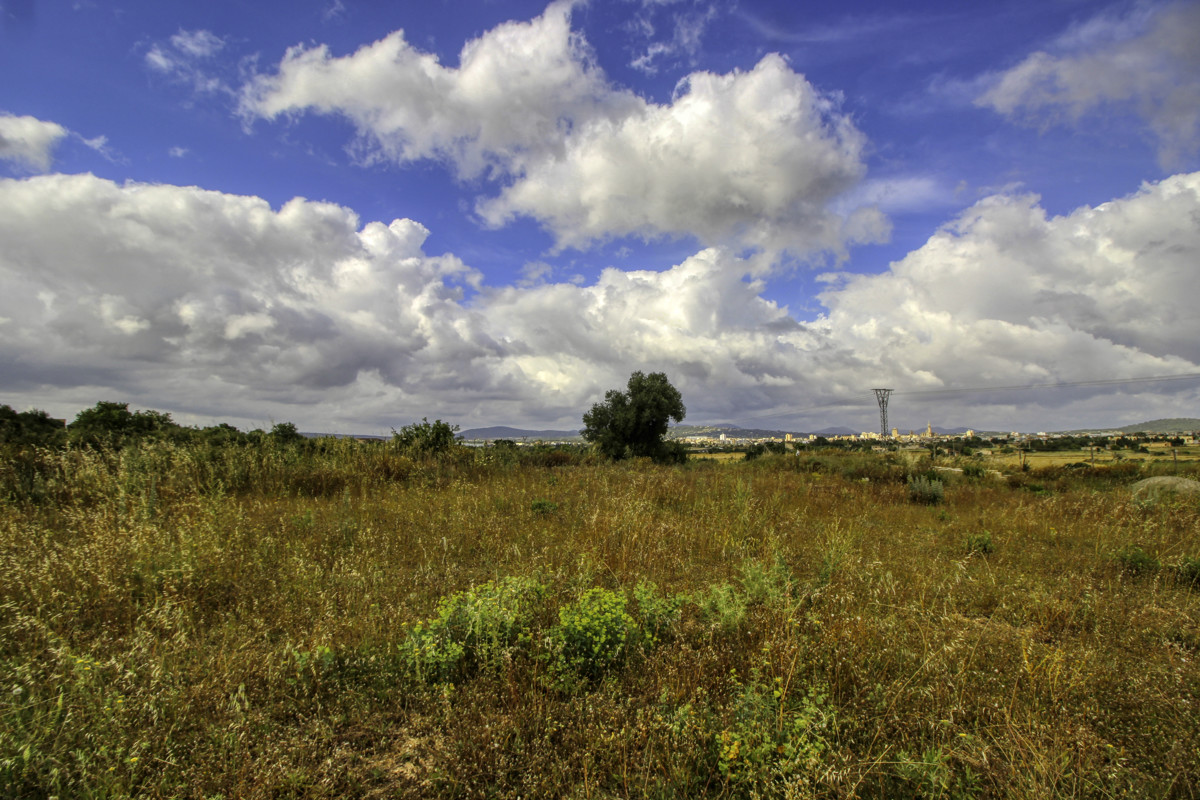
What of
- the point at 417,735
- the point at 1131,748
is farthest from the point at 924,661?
the point at 417,735

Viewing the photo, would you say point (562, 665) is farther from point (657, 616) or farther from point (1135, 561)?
point (1135, 561)

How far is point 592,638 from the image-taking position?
3.48 m

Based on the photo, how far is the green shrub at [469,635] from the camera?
10.7ft

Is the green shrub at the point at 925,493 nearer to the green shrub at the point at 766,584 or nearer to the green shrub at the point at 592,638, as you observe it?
the green shrub at the point at 766,584

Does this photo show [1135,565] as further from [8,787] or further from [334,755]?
[8,787]

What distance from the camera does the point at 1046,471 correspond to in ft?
72.2

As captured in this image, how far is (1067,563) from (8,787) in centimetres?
1054

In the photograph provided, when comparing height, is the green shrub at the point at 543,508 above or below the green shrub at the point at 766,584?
above

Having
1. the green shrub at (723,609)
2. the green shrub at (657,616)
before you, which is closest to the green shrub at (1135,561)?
the green shrub at (723,609)

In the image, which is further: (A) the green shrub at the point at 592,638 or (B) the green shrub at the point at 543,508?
(B) the green shrub at the point at 543,508

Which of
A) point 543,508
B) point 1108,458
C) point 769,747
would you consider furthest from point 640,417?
point 769,747

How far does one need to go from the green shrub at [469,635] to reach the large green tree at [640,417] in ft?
125

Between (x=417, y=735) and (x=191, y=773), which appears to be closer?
(x=191, y=773)

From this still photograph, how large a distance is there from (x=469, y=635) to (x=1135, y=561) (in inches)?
348
